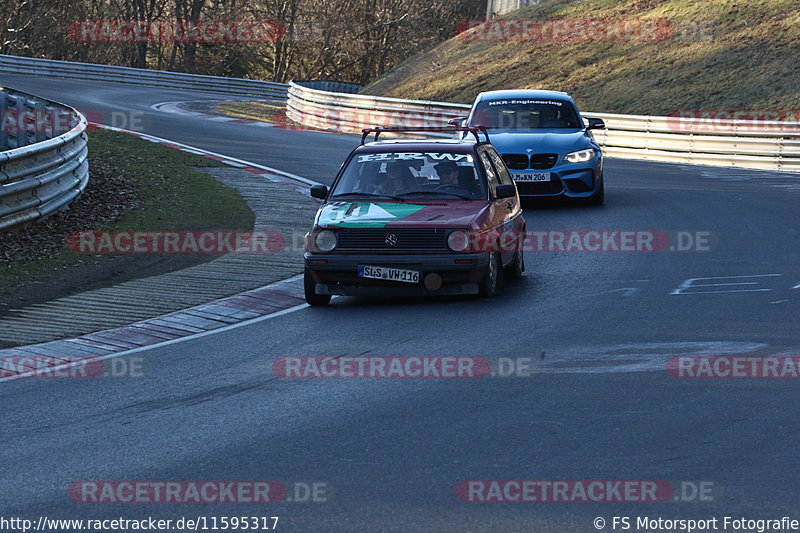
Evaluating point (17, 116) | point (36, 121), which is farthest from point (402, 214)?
point (17, 116)

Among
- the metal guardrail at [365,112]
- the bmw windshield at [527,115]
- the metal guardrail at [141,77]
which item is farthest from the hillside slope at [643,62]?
the bmw windshield at [527,115]

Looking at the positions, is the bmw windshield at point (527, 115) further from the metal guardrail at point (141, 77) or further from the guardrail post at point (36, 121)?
the metal guardrail at point (141, 77)

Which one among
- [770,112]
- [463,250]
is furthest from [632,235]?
[770,112]

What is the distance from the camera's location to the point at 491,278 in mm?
10609

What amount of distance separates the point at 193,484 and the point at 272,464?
1.50ft

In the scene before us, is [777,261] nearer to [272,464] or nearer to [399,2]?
[272,464]

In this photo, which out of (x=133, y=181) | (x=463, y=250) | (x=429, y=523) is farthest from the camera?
(x=133, y=181)

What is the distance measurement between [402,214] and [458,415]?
4099mm

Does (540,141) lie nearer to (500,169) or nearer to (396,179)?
(500,169)

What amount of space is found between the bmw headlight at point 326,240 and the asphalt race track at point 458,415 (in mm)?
570

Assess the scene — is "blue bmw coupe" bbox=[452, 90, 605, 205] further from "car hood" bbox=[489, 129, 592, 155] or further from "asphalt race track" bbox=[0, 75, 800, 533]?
"asphalt race track" bbox=[0, 75, 800, 533]

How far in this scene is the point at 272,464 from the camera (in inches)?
233

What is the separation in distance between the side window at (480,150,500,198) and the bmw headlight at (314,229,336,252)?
184 centimetres

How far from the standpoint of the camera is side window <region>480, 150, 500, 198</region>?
1161 centimetres
